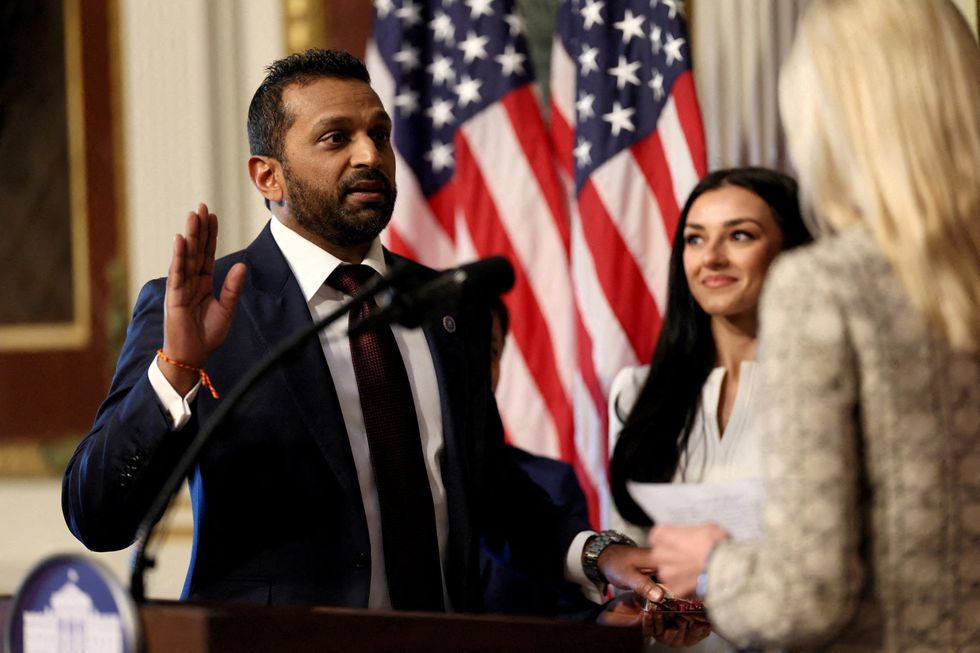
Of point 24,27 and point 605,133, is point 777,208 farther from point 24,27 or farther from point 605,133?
point 24,27

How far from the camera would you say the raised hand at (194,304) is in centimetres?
172

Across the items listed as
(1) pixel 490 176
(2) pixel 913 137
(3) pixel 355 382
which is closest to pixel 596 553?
(3) pixel 355 382

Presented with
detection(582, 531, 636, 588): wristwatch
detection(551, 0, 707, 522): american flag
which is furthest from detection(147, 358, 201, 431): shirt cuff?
detection(551, 0, 707, 522): american flag

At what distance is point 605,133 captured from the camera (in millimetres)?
3832

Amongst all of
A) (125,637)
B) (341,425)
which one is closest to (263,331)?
(341,425)

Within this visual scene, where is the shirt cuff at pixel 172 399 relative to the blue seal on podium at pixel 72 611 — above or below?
above

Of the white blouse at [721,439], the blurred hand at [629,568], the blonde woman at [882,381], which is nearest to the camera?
the blonde woman at [882,381]

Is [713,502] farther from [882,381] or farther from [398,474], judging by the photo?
[882,381]

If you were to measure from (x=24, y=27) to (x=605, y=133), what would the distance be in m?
2.52

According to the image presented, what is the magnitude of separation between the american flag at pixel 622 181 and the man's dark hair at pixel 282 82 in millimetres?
1545

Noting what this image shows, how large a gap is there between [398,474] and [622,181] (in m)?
2.01

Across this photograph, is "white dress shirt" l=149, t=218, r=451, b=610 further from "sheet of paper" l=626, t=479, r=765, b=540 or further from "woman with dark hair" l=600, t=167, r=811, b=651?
"woman with dark hair" l=600, t=167, r=811, b=651

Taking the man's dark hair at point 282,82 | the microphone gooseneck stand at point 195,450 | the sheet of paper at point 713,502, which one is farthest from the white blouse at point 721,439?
the microphone gooseneck stand at point 195,450

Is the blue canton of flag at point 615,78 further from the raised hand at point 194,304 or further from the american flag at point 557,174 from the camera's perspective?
the raised hand at point 194,304
